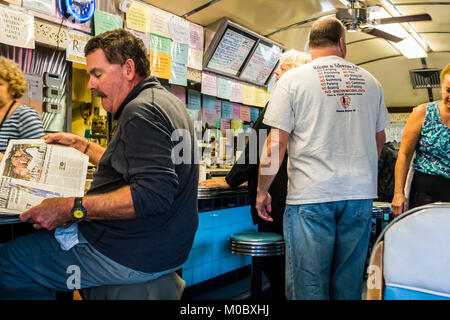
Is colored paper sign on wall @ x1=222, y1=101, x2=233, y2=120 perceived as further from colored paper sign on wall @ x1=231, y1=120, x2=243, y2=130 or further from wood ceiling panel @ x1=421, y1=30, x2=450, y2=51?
wood ceiling panel @ x1=421, y1=30, x2=450, y2=51

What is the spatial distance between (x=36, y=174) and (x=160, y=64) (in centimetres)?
288

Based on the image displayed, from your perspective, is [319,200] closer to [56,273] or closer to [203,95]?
[56,273]

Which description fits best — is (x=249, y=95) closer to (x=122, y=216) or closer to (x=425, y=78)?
(x=425, y=78)

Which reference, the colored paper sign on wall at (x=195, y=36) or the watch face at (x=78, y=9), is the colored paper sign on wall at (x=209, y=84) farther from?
the watch face at (x=78, y=9)

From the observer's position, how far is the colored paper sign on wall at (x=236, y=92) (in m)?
5.38

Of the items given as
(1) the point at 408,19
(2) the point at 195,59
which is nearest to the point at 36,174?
(2) the point at 195,59

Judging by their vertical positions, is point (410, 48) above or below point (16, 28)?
above

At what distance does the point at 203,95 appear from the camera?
16.4ft

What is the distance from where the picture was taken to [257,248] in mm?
2457

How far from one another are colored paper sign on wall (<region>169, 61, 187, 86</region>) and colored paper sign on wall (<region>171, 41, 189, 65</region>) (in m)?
0.05

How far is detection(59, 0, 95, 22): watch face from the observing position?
10.7 feet

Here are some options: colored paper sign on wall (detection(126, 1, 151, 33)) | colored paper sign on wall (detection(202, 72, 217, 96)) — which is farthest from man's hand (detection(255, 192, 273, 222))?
colored paper sign on wall (detection(202, 72, 217, 96))

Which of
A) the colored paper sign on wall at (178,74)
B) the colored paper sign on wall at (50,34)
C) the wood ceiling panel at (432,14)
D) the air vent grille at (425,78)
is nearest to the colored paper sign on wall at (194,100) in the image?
the colored paper sign on wall at (178,74)
